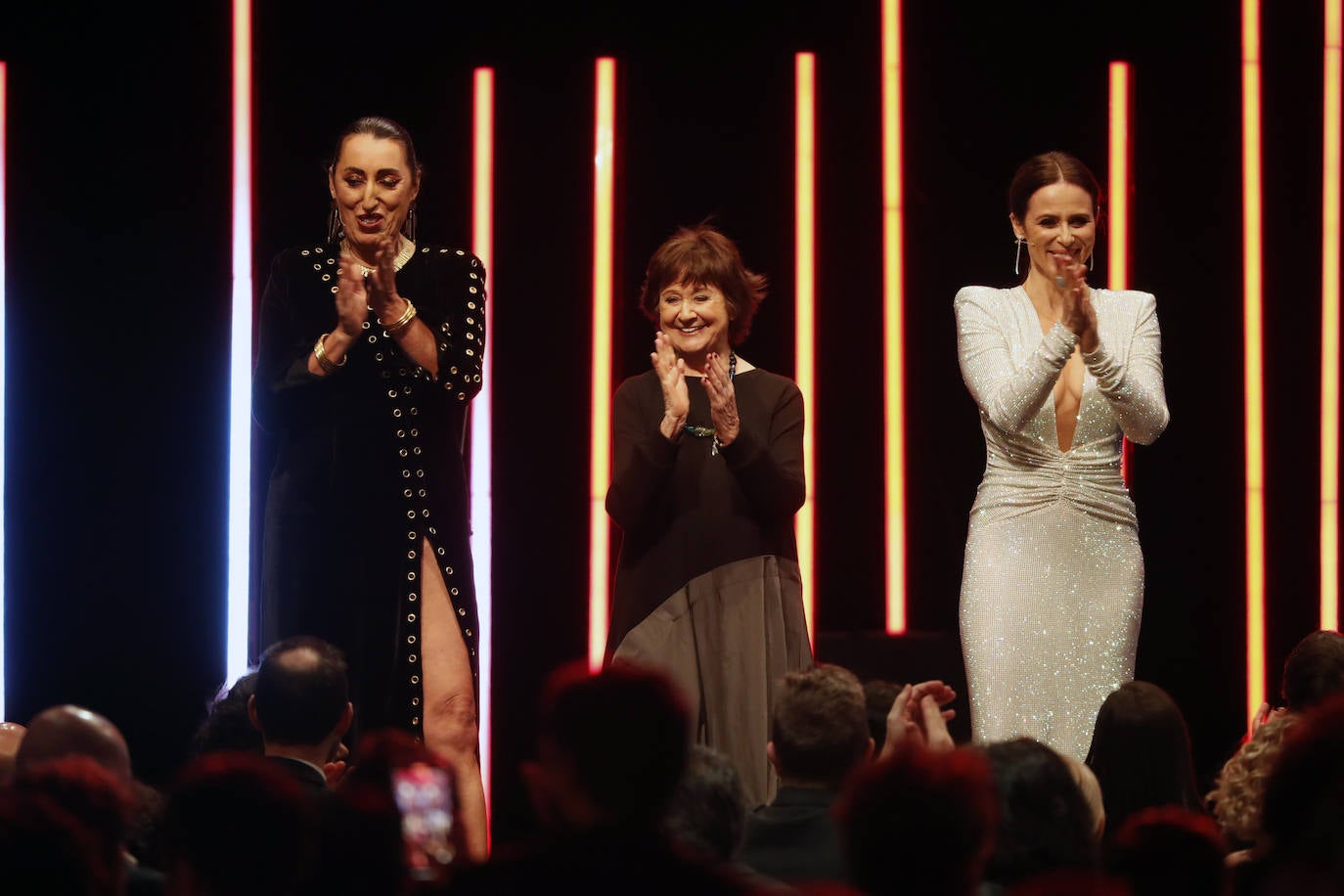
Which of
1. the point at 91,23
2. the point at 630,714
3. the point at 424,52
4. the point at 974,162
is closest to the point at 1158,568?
the point at 974,162

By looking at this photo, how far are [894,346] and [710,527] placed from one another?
1.31 metres

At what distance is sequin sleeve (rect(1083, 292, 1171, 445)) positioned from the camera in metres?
→ 4.63

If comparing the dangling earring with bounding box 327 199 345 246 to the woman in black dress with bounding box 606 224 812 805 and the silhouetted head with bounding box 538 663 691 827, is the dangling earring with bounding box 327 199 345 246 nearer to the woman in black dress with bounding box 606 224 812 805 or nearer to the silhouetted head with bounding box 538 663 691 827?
the woman in black dress with bounding box 606 224 812 805

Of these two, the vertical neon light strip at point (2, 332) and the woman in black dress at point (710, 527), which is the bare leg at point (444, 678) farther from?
the vertical neon light strip at point (2, 332)

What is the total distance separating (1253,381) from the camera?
589 cm

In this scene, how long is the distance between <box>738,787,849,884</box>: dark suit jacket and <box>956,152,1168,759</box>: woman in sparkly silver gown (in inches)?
69.7

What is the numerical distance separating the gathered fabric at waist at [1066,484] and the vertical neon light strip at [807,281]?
1.00m

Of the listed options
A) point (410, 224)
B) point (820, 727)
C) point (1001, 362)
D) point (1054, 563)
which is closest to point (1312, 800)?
point (820, 727)

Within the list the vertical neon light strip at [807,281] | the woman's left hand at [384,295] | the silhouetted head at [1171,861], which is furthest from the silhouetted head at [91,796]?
the vertical neon light strip at [807,281]

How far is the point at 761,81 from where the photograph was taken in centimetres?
594

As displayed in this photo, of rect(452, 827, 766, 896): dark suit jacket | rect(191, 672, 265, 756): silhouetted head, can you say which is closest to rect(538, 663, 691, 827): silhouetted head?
rect(452, 827, 766, 896): dark suit jacket

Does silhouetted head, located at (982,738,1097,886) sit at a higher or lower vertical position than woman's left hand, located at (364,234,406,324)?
lower

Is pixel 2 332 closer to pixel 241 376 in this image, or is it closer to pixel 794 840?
pixel 241 376

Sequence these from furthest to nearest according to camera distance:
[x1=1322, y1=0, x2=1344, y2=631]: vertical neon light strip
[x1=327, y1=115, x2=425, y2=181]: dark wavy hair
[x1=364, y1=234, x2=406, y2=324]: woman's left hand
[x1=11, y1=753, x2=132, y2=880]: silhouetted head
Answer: [x1=1322, y1=0, x2=1344, y2=631]: vertical neon light strip, [x1=327, y1=115, x2=425, y2=181]: dark wavy hair, [x1=364, y1=234, x2=406, y2=324]: woman's left hand, [x1=11, y1=753, x2=132, y2=880]: silhouetted head
